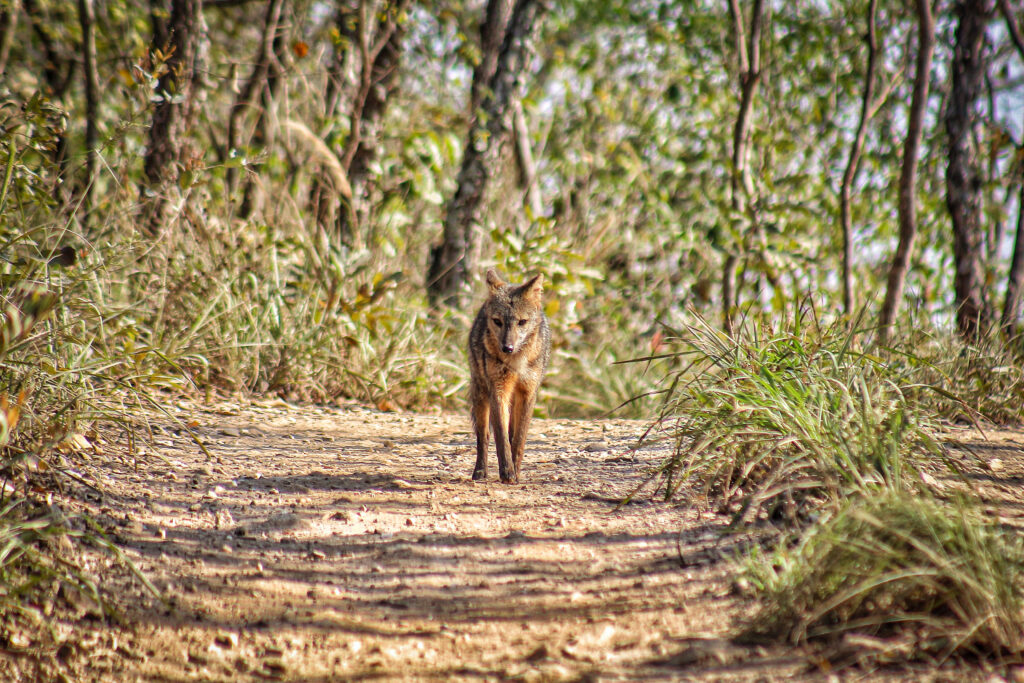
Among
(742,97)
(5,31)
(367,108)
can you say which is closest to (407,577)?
(742,97)

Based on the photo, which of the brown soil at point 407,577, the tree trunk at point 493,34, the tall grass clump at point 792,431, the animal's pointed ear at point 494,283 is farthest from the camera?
the tree trunk at point 493,34

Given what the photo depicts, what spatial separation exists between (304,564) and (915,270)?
8.44 meters

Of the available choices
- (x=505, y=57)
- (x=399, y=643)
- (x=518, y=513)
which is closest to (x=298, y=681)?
(x=399, y=643)

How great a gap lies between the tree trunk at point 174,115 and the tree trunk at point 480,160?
2609mm

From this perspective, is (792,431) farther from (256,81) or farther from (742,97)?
(256,81)

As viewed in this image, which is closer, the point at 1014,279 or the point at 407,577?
the point at 407,577

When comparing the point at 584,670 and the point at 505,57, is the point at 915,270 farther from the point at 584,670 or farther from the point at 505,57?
the point at 584,670

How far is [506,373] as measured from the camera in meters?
4.36

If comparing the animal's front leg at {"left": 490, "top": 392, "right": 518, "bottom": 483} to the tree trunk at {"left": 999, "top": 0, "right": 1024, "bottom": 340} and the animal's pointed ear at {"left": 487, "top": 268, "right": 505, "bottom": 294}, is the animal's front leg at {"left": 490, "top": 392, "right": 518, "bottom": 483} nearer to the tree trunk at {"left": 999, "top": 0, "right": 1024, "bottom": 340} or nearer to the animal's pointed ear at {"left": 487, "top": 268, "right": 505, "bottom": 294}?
the animal's pointed ear at {"left": 487, "top": 268, "right": 505, "bottom": 294}

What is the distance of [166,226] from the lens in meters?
6.08

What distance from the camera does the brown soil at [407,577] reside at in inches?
95.9

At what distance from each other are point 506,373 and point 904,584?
2.38 m

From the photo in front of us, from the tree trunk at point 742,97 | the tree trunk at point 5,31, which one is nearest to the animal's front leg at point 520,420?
the tree trunk at point 742,97

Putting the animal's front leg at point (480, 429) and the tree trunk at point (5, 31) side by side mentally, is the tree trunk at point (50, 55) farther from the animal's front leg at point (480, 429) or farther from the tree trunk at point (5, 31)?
the animal's front leg at point (480, 429)
